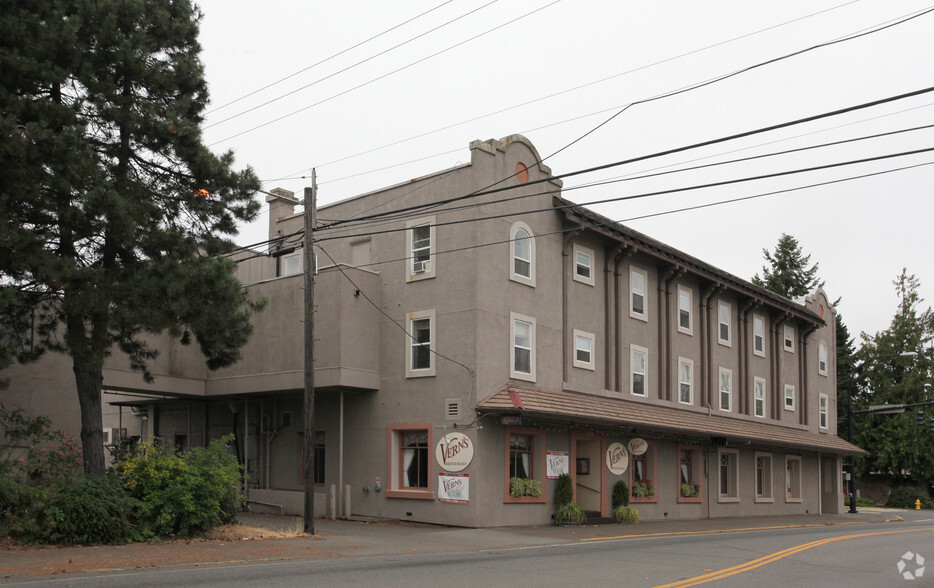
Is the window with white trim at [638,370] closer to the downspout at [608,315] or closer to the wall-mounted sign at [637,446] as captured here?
the downspout at [608,315]

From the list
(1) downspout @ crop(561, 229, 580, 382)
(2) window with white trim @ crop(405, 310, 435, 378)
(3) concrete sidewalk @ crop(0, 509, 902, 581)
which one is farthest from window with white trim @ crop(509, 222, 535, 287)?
(3) concrete sidewalk @ crop(0, 509, 902, 581)

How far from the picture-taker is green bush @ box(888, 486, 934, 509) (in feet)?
198

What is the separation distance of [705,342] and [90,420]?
79.5ft

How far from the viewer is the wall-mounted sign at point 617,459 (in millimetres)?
28453

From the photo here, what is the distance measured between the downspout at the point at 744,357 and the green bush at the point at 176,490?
2541 cm

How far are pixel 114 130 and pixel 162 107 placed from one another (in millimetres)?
1098

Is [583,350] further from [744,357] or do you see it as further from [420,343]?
[744,357]

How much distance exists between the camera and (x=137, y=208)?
1794cm

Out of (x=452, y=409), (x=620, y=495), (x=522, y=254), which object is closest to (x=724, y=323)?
(x=620, y=495)

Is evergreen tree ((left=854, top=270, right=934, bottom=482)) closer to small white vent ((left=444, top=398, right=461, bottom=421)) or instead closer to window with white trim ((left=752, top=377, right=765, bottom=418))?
window with white trim ((left=752, top=377, right=765, bottom=418))

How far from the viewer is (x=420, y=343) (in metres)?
25.6

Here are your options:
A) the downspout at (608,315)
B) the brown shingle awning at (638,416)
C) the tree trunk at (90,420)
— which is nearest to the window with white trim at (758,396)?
the brown shingle awning at (638,416)

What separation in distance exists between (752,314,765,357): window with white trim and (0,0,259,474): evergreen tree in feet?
87.2

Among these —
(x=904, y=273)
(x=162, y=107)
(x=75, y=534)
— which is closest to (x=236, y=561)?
(x=75, y=534)
